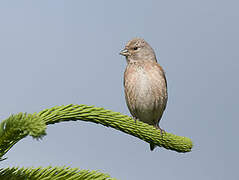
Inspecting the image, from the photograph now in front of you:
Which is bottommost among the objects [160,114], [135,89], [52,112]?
[160,114]

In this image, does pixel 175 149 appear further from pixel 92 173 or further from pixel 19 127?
pixel 19 127

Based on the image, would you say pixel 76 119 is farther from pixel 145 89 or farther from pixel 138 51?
pixel 138 51

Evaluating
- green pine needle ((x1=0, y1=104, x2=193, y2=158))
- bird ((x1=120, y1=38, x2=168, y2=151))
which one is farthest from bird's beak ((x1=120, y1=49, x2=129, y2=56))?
green pine needle ((x1=0, y1=104, x2=193, y2=158))

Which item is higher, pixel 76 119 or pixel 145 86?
pixel 76 119

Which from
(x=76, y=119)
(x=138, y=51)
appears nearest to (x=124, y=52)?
(x=138, y=51)

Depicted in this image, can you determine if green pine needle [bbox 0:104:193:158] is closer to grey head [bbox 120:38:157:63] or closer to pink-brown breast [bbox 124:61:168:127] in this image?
pink-brown breast [bbox 124:61:168:127]

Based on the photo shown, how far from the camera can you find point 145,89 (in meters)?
5.33

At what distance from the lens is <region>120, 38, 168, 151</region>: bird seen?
5.36 metres

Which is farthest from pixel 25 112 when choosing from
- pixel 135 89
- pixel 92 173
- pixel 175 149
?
pixel 135 89

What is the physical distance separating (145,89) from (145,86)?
0.05 metres

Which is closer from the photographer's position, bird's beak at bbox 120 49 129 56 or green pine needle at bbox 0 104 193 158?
green pine needle at bbox 0 104 193 158

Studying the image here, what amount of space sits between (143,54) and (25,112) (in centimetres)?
445

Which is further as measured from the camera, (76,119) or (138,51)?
(138,51)

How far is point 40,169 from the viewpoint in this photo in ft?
6.16
